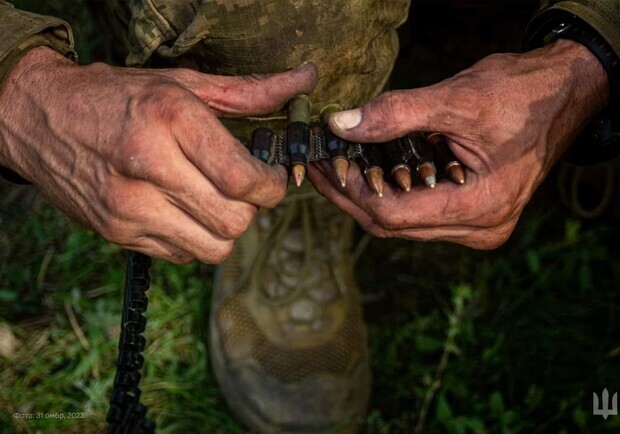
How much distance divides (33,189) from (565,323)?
1436 millimetres

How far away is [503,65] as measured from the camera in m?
1.24

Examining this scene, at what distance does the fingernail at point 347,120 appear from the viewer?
1168 millimetres

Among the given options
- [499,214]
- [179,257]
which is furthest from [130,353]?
[499,214]

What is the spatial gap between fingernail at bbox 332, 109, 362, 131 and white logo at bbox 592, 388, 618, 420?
96cm

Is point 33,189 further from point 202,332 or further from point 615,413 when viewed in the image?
point 615,413

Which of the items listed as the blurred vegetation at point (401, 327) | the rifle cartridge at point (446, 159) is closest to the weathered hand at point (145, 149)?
the rifle cartridge at point (446, 159)

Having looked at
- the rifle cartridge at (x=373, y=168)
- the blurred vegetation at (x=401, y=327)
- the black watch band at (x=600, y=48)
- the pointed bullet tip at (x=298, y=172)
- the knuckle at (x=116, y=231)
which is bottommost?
the blurred vegetation at (x=401, y=327)

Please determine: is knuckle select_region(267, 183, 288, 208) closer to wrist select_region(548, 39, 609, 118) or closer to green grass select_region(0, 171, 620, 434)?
wrist select_region(548, 39, 609, 118)

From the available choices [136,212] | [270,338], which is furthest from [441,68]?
[136,212]

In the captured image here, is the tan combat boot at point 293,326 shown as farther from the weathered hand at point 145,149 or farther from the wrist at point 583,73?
the wrist at point 583,73

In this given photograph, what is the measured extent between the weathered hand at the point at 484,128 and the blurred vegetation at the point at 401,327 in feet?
1.77

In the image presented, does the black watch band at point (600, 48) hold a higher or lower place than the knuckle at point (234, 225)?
higher

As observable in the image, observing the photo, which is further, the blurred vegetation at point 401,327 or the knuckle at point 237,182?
the blurred vegetation at point 401,327

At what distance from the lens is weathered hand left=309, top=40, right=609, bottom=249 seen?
117cm
